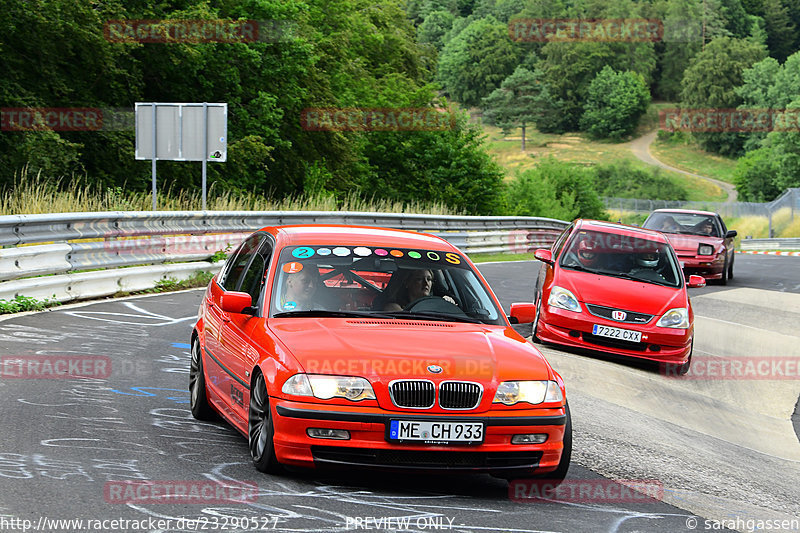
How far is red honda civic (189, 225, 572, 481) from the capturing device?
565 cm

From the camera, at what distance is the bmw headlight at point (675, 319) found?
12.2 m

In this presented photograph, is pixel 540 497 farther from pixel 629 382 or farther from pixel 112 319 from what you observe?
pixel 112 319

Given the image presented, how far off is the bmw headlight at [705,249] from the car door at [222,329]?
17.4 metres

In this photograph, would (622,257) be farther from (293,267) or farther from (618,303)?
(293,267)

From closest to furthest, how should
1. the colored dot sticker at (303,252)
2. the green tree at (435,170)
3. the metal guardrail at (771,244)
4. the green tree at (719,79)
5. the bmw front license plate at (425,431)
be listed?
the bmw front license plate at (425,431) < the colored dot sticker at (303,252) < the green tree at (435,170) < the metal guardrail at (771,244) < the green tree at (719,79)

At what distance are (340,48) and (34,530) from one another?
39307 millimetres

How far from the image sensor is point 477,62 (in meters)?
186

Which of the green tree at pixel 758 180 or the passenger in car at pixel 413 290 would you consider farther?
the green tree at pixel 758 180

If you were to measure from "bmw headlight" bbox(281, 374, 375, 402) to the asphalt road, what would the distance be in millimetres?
507

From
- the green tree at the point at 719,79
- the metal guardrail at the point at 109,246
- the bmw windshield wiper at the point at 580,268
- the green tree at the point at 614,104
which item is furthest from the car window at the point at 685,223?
the green tree at the point at 614,104

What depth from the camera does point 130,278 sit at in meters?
15.4

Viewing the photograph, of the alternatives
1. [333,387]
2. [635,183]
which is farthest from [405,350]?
[635,183]

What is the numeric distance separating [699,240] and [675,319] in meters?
12.6

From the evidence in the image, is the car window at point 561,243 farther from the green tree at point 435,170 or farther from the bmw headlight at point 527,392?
the green tree at point 435,170
